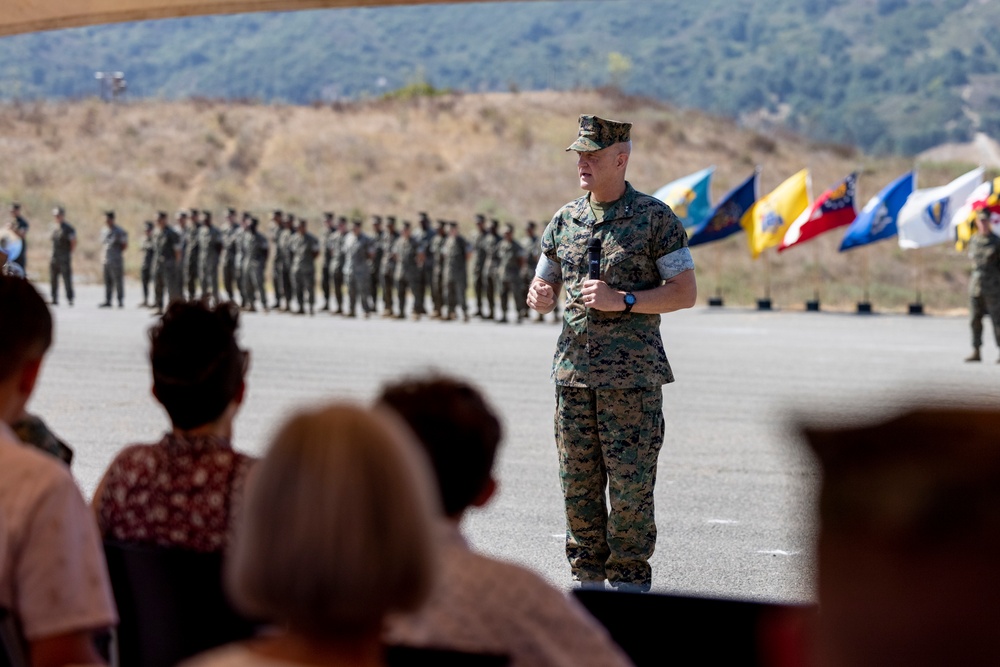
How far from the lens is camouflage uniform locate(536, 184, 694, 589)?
514cm

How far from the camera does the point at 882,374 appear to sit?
16266 mm

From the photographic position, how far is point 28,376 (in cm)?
287

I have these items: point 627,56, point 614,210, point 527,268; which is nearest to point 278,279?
point 527,268

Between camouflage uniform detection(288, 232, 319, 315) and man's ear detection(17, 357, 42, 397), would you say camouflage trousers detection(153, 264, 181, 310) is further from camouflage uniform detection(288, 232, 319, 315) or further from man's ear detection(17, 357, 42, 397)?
man's ear detection(17, 357, 42, 397)

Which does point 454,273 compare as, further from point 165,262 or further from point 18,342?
point 18,342

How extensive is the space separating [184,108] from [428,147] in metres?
14.6

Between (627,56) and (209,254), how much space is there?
Answer: 15058cm

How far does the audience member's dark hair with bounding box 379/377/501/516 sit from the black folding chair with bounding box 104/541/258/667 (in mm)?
627

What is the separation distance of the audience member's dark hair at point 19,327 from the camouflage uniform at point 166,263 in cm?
2661

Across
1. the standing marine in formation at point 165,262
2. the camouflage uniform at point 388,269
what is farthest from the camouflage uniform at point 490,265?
the standing marine in formation at point 165,262

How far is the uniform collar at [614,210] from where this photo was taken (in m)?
5.18

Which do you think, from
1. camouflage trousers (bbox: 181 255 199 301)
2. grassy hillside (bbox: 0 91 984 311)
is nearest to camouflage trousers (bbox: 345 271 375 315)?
camouflage trousers (bbox: 181 255 199 301)

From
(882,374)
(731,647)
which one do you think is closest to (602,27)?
(882,374)

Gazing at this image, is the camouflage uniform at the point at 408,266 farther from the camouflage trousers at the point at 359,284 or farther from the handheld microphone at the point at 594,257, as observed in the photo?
the handheld microphone at the point at 594,257
